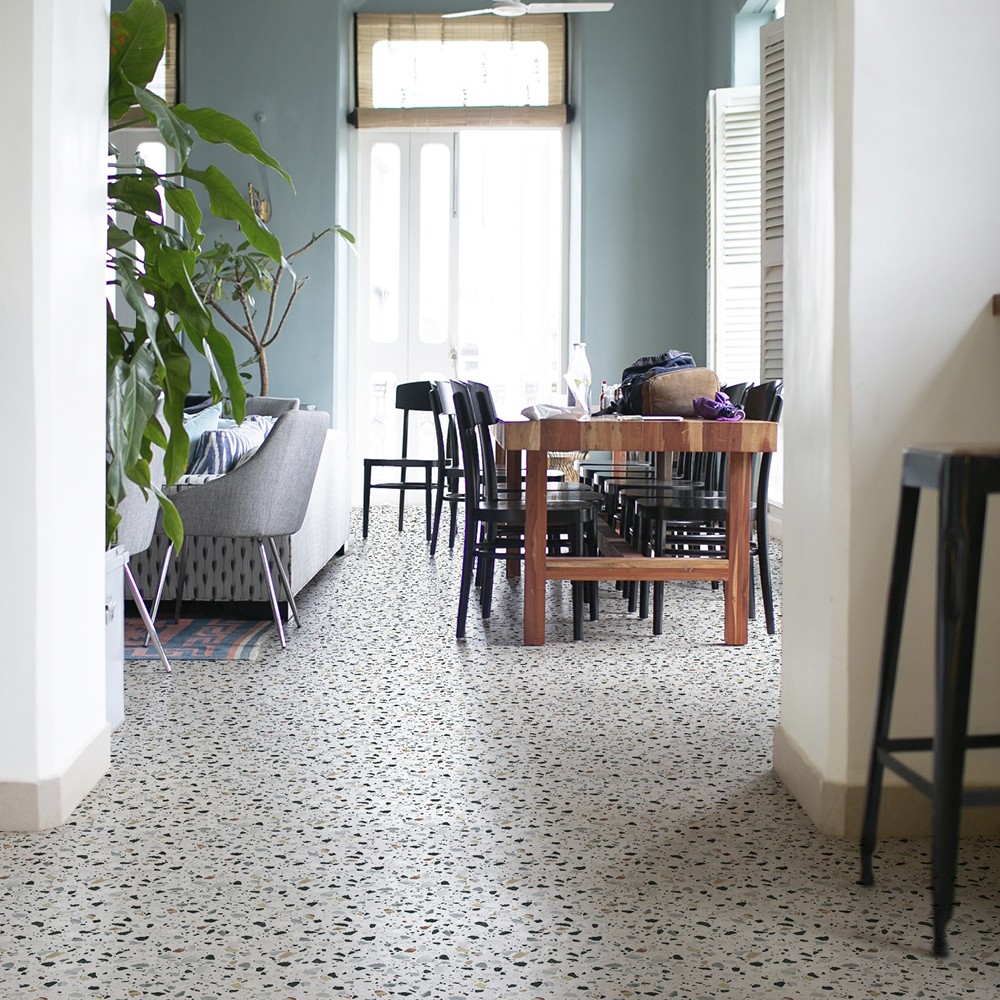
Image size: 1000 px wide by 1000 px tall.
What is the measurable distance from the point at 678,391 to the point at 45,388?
2.52 m

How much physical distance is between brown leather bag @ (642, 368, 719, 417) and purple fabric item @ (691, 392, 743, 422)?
58mm

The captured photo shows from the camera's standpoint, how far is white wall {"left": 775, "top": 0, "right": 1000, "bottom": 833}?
2.04 metres

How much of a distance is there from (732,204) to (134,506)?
5.24 m

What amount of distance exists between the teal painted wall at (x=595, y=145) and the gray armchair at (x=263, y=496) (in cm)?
Result: 468

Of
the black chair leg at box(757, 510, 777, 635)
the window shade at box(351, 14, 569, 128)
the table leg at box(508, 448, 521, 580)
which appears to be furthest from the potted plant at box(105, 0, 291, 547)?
the window shade at box(351, 14, 569, 128)

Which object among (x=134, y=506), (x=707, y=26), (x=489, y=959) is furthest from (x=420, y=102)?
(x=489, y=959)

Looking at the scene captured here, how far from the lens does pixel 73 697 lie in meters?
2.29

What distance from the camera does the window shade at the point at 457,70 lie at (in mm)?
8688

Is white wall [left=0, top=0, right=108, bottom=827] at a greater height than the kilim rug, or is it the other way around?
white wall [left=0, top=0, right=108, bottom=827]

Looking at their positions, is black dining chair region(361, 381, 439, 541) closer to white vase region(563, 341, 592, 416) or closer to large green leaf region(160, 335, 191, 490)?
white vase region(563, 341, 592, 416)

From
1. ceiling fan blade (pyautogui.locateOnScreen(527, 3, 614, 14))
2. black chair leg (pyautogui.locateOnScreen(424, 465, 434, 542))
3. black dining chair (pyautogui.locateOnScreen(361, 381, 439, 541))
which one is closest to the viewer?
ceiling fan blade (pyautogui.locateOnScreen(527, 3, 614, 14))

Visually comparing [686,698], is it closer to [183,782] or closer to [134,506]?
[183,782]

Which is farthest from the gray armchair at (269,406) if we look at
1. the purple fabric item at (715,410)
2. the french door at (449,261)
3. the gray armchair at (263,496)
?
the purple fabric item at (715,410)

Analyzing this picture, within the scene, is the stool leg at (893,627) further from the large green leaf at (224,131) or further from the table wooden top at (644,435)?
the table wooden top at (644,435)
